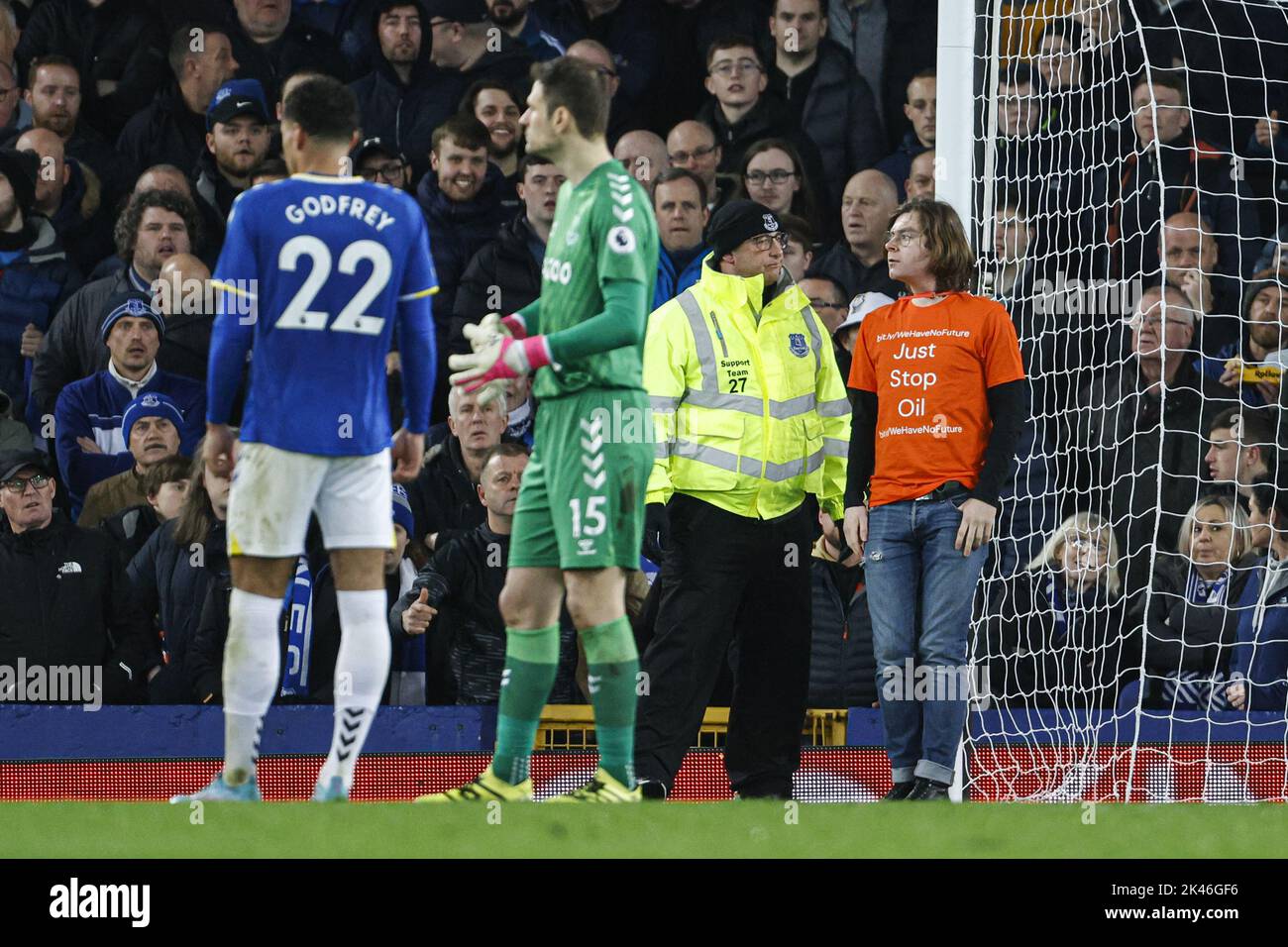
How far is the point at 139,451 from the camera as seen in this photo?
759cm

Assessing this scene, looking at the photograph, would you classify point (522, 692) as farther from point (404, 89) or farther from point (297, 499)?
point (404, 89)

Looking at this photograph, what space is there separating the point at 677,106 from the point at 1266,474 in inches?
136

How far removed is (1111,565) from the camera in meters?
7.41

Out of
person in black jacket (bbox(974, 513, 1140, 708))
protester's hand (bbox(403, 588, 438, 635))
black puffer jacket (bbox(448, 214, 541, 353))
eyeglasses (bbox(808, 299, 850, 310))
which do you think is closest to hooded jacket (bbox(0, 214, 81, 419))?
black puffer jacket (bbox(448, 214, 541, 353))

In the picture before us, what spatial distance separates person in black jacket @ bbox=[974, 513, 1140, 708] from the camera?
24.1 ft

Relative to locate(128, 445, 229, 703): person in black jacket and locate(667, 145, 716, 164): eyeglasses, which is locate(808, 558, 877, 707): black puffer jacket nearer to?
locate(667, 145, 716, 164): eyeglasses

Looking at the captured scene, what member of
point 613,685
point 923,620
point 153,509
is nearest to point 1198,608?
point 923,620

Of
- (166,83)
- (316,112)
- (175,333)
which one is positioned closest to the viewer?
(316,112)

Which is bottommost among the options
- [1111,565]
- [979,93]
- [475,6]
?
[1111,565]

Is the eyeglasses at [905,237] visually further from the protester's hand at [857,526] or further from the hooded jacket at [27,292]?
the hooded jacket at [27,292]

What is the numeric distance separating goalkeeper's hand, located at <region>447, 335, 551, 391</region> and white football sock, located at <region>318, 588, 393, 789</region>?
0.62m
